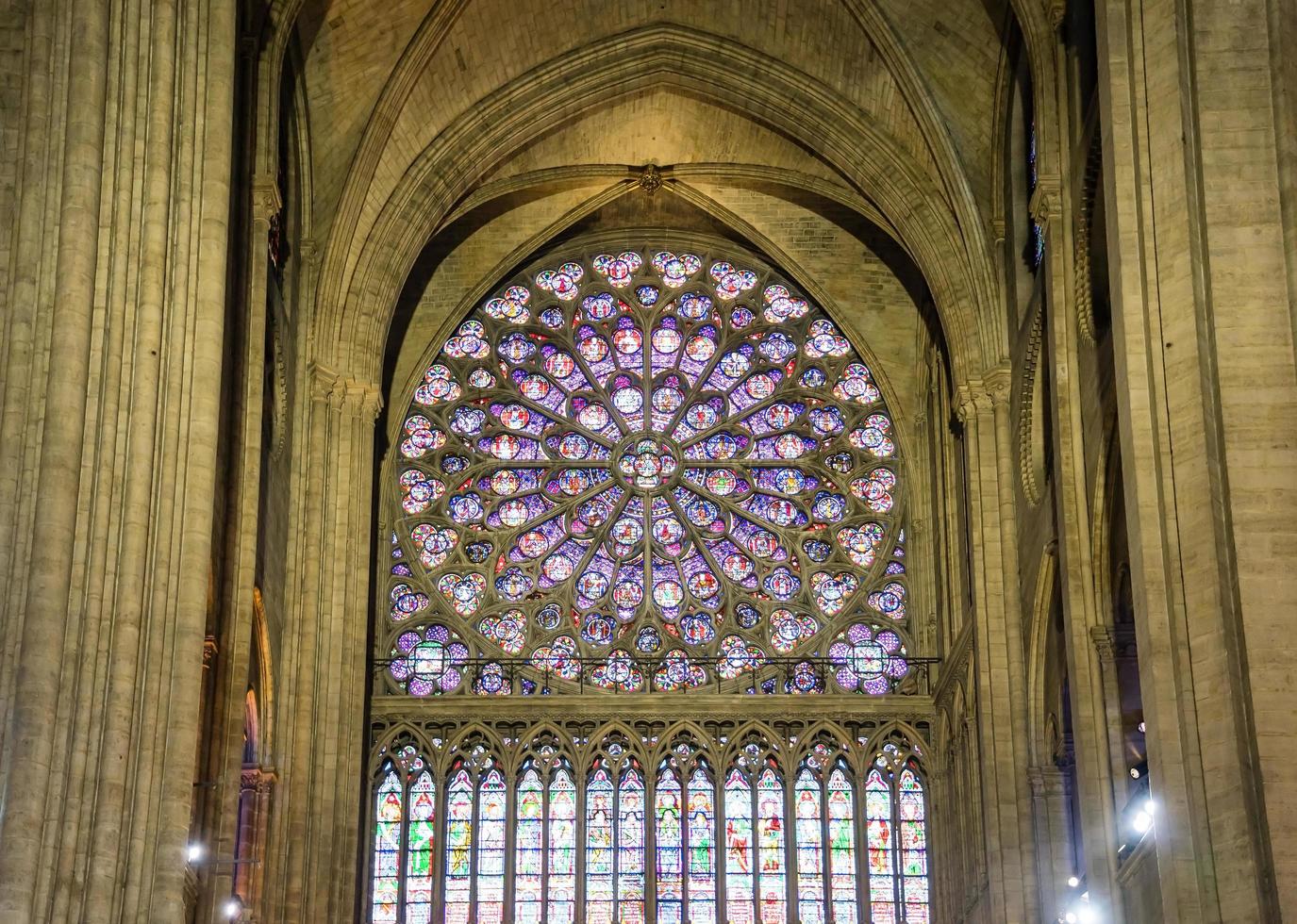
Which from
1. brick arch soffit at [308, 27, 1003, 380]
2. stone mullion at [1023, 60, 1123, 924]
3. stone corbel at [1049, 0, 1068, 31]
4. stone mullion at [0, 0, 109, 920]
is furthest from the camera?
brick arch soffit at [308, 27, 1003, 380]

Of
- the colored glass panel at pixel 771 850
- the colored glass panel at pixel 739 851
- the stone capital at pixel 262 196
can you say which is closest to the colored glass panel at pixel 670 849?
the colored glass panel at pixel 739 851

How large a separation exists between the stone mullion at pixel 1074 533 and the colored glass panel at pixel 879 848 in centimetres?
578

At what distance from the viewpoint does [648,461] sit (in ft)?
94.0

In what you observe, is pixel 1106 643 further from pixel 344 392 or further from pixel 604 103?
pixel 604 103

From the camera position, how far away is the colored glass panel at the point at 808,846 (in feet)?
84.6

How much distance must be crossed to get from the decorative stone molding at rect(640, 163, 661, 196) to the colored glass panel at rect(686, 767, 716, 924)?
24.1ft

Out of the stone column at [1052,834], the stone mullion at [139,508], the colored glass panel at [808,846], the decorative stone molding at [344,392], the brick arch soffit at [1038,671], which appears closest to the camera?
the stone mullion at [139,508]

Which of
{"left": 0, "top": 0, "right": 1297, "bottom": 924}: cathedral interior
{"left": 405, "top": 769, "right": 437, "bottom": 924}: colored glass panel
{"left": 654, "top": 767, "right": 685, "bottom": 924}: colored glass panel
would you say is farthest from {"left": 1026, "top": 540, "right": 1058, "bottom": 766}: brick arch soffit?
{"left": 405, "top": 769, "right": 437, "bottom": 924}: colored glass panel

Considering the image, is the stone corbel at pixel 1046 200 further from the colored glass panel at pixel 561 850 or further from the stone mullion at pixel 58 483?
the colored glass panel at pixel 561 850

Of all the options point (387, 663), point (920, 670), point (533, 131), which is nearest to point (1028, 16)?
point (533, 131)

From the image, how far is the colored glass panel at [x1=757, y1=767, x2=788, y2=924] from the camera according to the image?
25.8 m

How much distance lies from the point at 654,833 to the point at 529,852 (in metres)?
1.42

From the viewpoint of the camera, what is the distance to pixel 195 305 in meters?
17.3

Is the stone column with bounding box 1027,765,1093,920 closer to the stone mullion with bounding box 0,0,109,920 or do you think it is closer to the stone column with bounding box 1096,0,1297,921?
the stone column with bounding box 1096,0,1297,921
